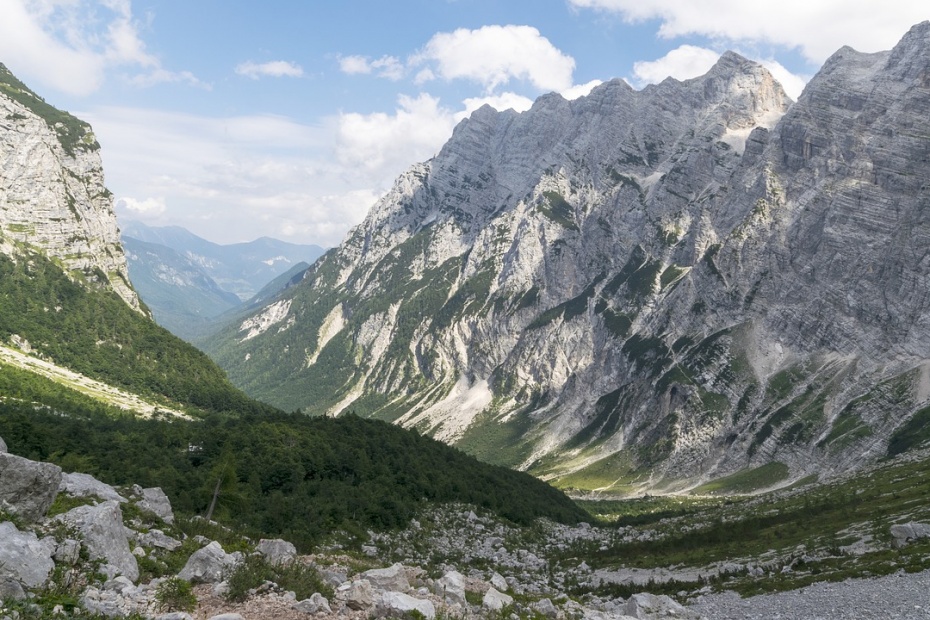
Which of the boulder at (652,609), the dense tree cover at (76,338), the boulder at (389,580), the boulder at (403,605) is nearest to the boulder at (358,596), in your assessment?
the boulder at (403,605)

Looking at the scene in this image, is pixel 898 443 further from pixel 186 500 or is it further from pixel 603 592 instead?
pixel 186 500

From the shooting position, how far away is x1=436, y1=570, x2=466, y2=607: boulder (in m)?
26.6

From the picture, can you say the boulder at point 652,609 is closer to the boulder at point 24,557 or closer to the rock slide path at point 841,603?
the rock slide path at point 841,603

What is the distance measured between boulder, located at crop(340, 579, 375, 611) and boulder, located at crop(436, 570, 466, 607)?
484 centimetres

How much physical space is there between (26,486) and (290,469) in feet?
175

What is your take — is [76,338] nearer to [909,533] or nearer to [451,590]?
[451,590]

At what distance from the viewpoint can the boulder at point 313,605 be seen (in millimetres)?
20844

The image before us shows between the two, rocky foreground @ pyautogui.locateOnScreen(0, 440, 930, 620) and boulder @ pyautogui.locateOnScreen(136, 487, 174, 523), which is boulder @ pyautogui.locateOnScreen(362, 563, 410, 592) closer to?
rocky foreground @ pyautogui.locateOnScreen(0, 440, 930, 620)

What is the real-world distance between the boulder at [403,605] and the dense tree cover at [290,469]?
94.3ft

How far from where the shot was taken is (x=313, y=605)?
21.0 m

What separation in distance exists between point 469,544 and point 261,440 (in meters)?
30.7

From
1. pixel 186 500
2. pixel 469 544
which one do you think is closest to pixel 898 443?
pixel 469 544

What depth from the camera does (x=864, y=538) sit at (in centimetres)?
5606

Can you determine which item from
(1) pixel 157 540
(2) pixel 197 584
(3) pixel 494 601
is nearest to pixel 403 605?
(3) pixel 494 601
